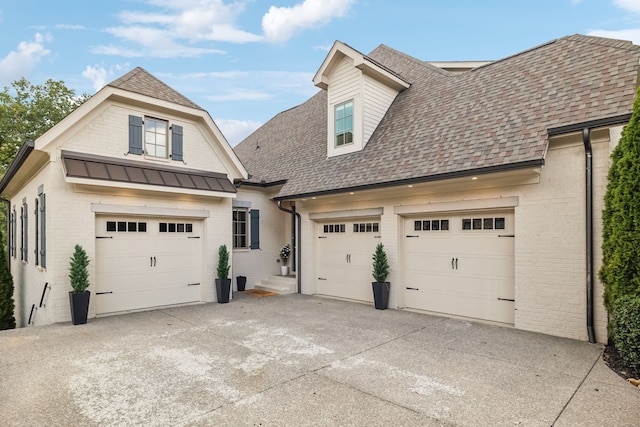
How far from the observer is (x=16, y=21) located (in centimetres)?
1391

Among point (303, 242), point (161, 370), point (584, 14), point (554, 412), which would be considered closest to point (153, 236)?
point (303, 242)

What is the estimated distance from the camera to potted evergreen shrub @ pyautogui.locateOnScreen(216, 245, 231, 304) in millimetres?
9188

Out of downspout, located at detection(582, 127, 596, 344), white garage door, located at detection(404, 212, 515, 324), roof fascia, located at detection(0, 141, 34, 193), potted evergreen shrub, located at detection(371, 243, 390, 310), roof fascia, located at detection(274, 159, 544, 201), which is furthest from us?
potted evergreen shrub, located at detection(371, 243, 390, 310)

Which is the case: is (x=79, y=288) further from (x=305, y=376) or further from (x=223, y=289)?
(x=305, y=376)

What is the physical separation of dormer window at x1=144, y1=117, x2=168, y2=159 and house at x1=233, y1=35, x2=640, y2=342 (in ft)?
9.81

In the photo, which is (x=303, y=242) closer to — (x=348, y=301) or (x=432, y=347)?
(x=348, y=301)

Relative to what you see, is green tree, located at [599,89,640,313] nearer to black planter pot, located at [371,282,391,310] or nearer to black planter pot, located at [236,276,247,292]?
black planter pot, located at [371,282,391,310]

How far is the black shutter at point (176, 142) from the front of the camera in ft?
29.2

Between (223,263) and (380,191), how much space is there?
4.68 metres

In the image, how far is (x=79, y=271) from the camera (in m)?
6.96

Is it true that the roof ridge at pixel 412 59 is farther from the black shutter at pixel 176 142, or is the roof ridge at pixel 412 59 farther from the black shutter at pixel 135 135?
the black shutter at pixel 135 135

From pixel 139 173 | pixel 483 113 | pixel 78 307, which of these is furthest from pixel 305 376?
pixel 483 113

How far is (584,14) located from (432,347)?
912 centimetres

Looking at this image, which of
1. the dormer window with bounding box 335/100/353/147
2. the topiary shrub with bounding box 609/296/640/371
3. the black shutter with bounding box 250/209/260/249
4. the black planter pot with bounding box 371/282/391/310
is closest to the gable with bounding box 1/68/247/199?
the black shutter with bounding box 250/209/260/249
